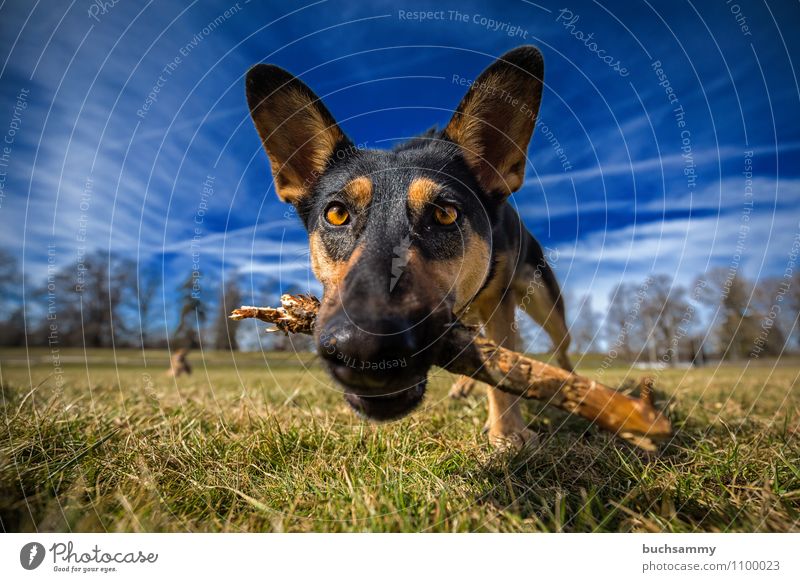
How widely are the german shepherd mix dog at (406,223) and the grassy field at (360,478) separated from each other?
0.56m

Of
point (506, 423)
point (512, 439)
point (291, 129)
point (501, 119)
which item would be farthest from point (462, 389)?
point (291, 129)

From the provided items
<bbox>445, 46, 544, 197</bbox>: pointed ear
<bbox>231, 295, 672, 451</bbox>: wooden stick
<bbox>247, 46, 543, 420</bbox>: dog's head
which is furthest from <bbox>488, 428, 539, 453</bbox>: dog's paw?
<bbox>445, 46, 544, 197</bbox>: pointed ear

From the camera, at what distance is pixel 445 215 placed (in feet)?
12.5

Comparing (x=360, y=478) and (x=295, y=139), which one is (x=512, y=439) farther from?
(x=295, y=139)

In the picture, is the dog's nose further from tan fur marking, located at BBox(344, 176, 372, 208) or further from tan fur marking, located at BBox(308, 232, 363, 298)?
tan fur marking, located at BBox(344, 176, 372, 208)

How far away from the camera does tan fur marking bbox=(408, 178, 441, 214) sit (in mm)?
3658

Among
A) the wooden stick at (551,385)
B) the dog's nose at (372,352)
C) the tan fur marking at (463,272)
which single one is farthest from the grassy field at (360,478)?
the tan fur marking at (463,272)

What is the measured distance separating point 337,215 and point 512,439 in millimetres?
2571

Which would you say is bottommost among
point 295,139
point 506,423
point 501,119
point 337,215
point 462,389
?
point 462,389

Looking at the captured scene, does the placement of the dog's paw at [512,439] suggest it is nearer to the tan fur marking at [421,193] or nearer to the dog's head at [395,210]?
the dog's head at [395,210]
